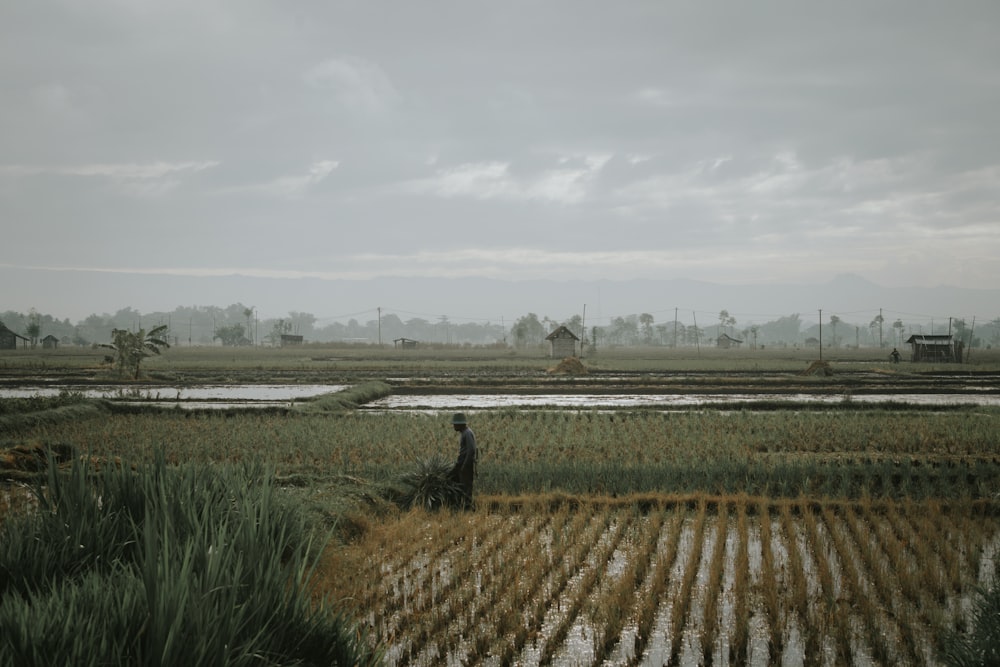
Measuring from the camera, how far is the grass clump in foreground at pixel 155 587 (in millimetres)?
3354

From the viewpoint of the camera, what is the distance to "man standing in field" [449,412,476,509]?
9.38 m

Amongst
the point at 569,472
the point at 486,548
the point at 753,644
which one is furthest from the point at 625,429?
the point at 753,644

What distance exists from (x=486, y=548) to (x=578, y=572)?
1.14 meters

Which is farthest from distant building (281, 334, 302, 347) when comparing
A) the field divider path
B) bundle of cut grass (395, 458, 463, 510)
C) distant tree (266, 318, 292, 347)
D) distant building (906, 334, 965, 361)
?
the field divider path

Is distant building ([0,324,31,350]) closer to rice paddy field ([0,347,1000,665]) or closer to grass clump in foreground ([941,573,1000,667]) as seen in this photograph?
rice paddy field ([0,347,1000,665])

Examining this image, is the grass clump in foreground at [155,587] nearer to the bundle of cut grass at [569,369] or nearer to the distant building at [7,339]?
the bundle of cut grass at [569,369]

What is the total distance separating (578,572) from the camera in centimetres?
699

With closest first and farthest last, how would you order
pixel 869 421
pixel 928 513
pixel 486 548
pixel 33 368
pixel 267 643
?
pixel 267 643 → pixel 486 548 → pixel 928 513 → pixel 869 421 → pixel 33 368

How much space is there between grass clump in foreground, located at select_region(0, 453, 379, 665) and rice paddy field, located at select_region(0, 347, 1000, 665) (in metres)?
0.61

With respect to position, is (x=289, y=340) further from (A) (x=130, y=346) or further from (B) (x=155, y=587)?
(B) (x=155, y=587)

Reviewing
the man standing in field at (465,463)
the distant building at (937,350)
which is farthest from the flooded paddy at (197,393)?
the distant building at (937,350)

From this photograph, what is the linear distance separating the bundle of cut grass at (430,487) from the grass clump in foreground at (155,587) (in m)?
3.55

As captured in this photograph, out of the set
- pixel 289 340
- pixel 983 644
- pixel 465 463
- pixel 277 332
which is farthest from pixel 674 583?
pixel 277 332

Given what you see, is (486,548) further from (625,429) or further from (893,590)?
(625,429)
